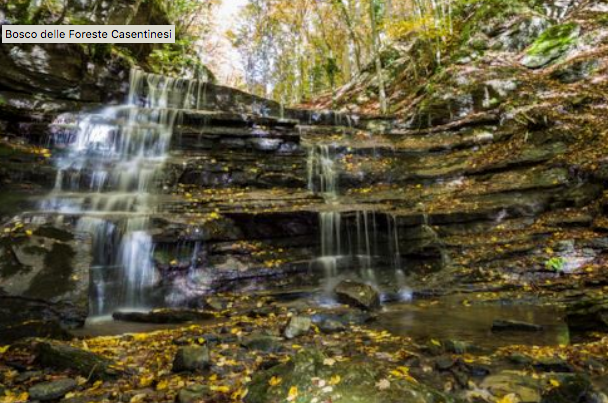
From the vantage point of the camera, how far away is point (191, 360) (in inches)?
174

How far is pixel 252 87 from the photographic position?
127 feet

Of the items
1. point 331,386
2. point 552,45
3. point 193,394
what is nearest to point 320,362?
point 331,386

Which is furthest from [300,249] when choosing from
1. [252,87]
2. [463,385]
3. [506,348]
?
[252,87]

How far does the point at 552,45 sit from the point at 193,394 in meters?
18.7

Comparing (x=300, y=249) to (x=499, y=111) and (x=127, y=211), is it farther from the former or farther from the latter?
(x=499, y=111)

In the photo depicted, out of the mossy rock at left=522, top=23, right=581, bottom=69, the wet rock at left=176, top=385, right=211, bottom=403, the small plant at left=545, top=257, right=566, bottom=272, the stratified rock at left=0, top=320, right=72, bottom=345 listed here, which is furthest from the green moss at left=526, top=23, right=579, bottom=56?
the stratified rock at left=0, top=320, right=72, bottom=345

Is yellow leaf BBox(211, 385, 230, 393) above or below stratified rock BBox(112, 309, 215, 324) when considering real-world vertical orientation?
below

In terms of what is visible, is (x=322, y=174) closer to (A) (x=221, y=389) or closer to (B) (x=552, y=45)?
(A) (x=221, y=389)

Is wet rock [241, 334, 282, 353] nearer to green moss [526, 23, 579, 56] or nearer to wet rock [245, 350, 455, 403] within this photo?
wet rock [245, 350, 455, 403]

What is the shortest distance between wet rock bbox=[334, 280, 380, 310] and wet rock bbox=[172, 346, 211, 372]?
3871 millimetres

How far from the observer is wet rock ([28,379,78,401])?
3658mm


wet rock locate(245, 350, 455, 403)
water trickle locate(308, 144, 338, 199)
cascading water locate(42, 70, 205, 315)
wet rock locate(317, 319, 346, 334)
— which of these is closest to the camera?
wet rock locate(245, 350, 455, 403)

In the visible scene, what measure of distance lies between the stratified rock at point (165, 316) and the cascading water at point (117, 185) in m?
0.85

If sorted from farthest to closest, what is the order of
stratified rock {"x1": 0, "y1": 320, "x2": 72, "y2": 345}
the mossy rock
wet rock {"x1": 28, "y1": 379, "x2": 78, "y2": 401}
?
the mossy rock → stratified rock {"x1": 0, "y1": 320, "x2": 72, "y2": 345} → wet rock {"x1": 28, "y1": 379, "x2": 78, "y2": 401}
